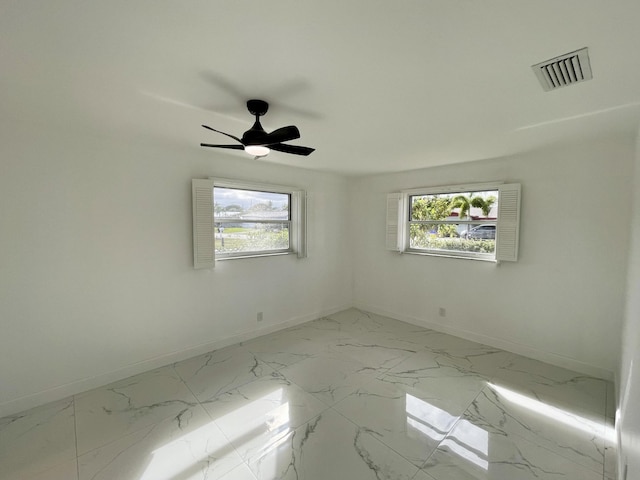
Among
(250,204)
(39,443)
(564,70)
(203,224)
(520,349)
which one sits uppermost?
(564,70)

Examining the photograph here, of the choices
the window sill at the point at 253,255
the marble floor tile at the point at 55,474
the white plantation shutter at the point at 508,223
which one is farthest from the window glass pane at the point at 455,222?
the marble floor tile at the point at 55,474

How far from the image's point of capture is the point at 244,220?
11.9ft

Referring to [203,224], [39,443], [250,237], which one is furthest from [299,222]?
[39,443]

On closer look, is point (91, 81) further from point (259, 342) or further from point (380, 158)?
point (259, 342)

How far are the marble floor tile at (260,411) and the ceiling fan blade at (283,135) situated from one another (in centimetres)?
208

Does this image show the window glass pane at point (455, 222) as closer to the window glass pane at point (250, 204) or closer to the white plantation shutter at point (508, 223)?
the white plantation shutter at point (508, 223)

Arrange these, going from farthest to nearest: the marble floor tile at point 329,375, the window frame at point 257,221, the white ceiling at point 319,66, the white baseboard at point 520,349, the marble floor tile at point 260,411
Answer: the window frame at point 257,221 < the white baseboard at point 520,349 < the marble floor tile at point 329,375 < the marble floor tile at point 260,411 < the white ceiling at point 319,66

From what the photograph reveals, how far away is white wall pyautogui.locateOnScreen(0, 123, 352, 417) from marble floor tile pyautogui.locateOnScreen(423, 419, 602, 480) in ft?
8.34

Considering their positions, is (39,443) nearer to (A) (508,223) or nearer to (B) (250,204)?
(B) (250,204)

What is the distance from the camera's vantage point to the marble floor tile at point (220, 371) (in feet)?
8.46

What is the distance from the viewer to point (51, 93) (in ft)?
5.72

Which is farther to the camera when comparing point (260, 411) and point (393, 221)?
point (393, 221)

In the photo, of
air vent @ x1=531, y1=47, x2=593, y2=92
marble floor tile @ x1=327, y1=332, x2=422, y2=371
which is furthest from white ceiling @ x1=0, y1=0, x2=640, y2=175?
marble floor tile @ x1=327, y1=332, x2=422, y2=371

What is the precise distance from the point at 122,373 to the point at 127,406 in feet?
1.75
